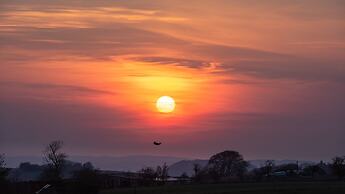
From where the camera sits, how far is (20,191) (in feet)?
244

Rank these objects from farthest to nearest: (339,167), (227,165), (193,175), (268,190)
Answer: (227,165) < (193,175) < (339,167) < (268,190)

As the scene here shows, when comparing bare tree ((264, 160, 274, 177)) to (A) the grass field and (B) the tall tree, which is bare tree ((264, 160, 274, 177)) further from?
(A) the grass field

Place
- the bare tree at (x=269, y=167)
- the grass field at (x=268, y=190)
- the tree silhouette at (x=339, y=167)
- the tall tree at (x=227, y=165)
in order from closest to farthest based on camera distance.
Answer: the grass field at (x=268, y=190)
the tree silhouette at (x=339, y=167)
the bare tree at (x=269, y=167)
the tall tree at (x=227, y=165)

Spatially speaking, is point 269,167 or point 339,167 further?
point 269,167

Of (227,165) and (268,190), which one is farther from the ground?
(227,165)

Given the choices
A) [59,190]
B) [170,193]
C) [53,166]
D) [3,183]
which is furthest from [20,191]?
[53,166]

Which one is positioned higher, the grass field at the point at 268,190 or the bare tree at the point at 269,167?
the bare tree at the point at 269,167

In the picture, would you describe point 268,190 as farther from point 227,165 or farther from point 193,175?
point 227,165

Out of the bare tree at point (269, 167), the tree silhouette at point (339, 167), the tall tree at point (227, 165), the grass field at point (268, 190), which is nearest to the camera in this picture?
the grass field at point (268, 190)

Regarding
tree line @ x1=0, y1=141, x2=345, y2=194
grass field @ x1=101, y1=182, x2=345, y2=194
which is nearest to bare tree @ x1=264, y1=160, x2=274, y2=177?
tree line @ x1=0, y1=141, x2=345, y2=194

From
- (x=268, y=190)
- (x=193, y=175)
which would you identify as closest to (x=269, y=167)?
(x=193, y=175)

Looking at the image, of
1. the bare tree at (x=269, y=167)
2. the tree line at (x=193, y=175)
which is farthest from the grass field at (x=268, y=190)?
the bare tree at (x=269, y=167)

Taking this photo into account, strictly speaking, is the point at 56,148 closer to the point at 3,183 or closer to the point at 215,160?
the point at 3,183

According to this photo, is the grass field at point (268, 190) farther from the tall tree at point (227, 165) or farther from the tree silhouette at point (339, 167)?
the tall tree at point (227, 165)
